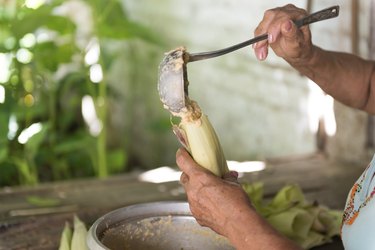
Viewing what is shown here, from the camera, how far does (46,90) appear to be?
14.0 ft

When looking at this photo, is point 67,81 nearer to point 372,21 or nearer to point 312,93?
point 312,93

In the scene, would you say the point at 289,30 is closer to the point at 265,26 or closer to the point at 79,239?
the point at 265,26

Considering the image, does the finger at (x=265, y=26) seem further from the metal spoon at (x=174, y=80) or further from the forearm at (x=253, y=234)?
the forearm at (x=253, y=234)

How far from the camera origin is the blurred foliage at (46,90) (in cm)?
348

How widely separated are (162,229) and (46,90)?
9.09ft

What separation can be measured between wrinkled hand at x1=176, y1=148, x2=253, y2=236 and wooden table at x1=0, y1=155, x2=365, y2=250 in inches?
26.6

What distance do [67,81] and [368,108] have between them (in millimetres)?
2358

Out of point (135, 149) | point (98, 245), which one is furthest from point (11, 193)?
point (135, 149)

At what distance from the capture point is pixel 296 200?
2051mm

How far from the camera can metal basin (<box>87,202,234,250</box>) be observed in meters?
1.61

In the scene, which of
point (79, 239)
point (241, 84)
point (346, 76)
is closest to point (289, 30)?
point (346, 76)

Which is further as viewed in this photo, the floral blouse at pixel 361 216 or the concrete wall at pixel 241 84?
the concrete wall at pixel 241 84

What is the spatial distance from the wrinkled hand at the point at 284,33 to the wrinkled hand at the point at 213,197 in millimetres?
447

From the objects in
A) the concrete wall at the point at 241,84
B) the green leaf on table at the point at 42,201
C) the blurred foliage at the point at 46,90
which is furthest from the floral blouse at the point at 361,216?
the blurred foliage at the point at 46,90
